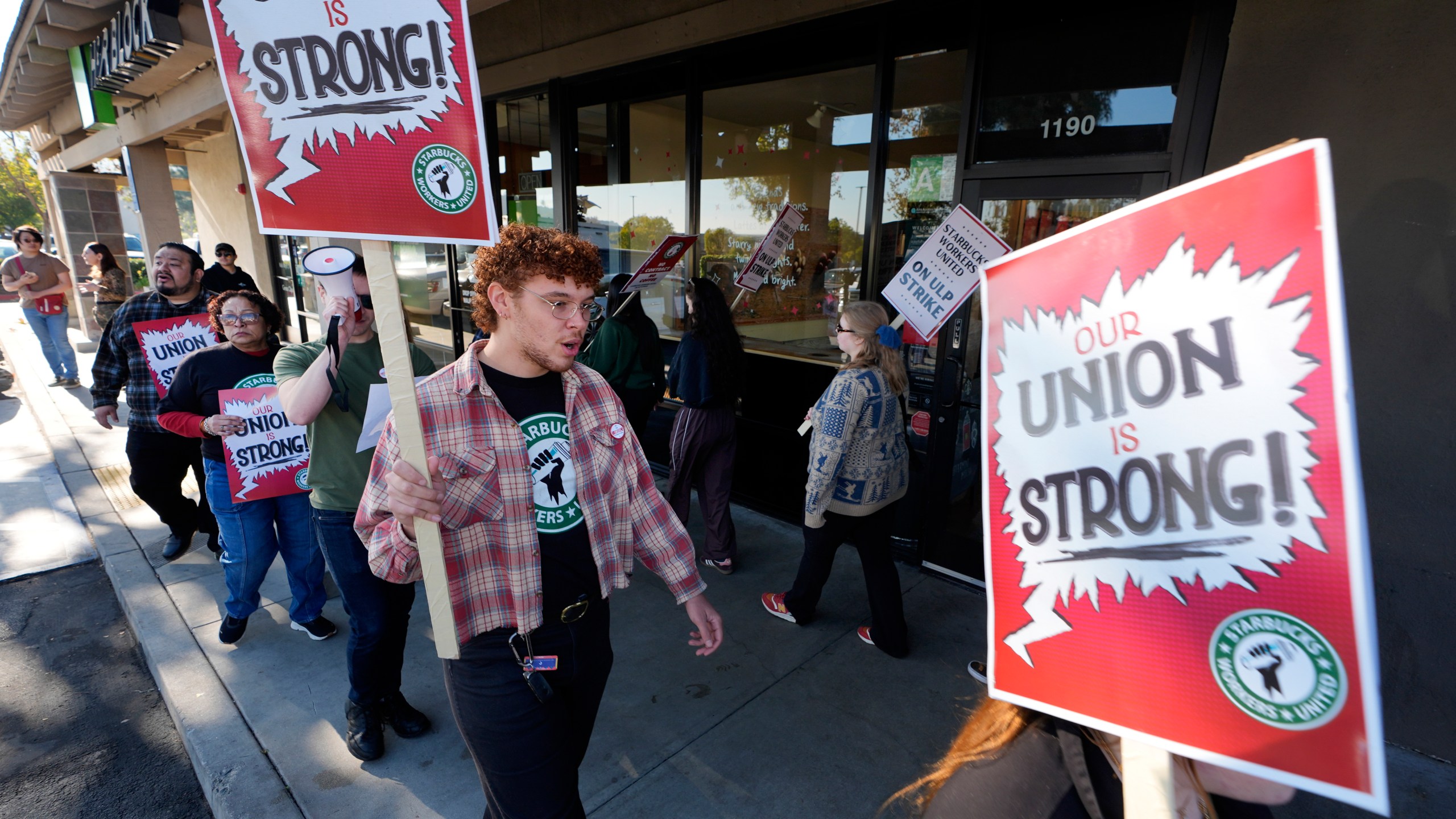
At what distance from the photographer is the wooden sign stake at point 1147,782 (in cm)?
95

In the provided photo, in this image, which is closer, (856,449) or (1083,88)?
(856,449)

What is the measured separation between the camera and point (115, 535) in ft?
16.0

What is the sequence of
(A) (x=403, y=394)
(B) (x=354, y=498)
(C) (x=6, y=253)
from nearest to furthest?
1. (A) (x=403, y=394)
2. (B) (x=354, y=498)
3. (C) (x=6, y=253)

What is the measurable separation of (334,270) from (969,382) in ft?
11.2

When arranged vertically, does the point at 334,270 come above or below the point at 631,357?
above

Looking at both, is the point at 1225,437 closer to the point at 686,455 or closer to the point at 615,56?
the point at 686,455

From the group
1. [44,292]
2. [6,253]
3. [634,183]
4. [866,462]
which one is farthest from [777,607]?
[6,253]

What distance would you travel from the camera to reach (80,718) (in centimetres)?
321

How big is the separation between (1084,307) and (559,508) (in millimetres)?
1422

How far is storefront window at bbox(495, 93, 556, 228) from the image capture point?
6.86m

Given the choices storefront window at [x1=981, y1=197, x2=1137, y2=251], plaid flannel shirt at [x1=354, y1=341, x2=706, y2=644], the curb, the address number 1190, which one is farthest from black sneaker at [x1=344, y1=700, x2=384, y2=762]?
the address number 1190

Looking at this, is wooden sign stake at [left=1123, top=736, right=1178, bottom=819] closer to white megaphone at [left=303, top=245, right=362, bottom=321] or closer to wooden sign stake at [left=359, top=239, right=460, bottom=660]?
wooden sign stake at [left=359, top=239, right=460, bottom=660]

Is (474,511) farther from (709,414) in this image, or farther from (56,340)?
(56,340)

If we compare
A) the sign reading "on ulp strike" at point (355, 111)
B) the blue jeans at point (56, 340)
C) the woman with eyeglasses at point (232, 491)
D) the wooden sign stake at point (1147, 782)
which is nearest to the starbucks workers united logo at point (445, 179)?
the sign reading "on ulp strike" at point (355, 111)
